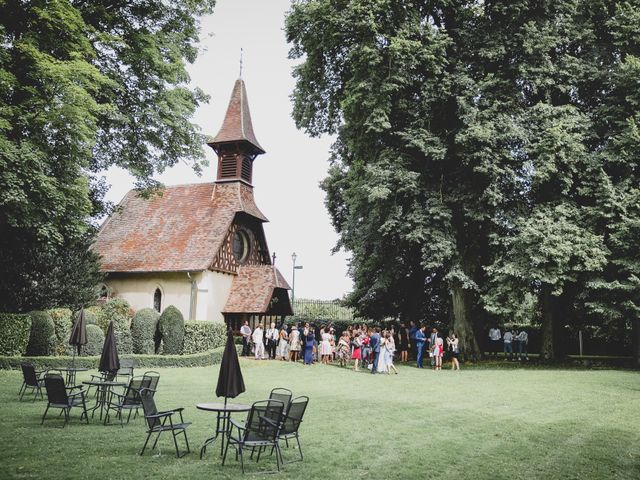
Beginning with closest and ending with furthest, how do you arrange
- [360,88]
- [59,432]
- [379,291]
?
[59,432] < [360,88] < [379,291]

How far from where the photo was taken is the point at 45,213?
18.6 metres

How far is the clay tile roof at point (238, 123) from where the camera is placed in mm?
36188

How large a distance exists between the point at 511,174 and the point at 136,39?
16.3m

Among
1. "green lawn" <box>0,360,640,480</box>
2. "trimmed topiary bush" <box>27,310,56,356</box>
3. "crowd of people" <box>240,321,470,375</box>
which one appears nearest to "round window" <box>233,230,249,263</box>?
"crowd of people" <box>240,321,470,375</box>

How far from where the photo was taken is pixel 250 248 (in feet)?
119

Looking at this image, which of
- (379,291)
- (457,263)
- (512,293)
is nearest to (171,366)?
(379,291)

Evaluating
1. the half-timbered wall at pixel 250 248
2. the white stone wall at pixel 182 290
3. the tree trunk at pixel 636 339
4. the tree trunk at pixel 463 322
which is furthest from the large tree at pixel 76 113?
the tree trunk at pixel 636 339

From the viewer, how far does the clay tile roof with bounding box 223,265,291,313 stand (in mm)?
32031

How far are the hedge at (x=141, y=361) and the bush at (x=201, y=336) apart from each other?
2.45ft

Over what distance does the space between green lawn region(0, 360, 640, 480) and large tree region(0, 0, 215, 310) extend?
573 centimetres

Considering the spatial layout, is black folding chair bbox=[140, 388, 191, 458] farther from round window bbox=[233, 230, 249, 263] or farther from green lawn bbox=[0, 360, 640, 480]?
round window bbox=[233, 230, 249, 263]

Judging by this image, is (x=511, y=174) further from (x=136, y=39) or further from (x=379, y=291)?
(x=136, y=39)

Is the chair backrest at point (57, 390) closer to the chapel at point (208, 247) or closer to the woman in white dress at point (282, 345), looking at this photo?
the woman in white dress at point (282, 345)

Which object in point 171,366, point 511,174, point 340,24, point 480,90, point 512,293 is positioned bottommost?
point 171,366
